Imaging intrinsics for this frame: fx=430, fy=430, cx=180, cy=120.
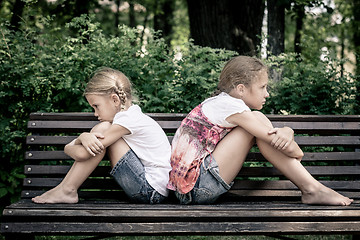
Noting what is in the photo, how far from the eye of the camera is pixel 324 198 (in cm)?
269

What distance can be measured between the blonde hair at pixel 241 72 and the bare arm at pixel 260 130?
0.32 meters

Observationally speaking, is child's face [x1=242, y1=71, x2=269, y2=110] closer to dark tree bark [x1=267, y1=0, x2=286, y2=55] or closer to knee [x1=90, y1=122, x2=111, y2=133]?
knee [x1=90, y1=122, x2=111, y2=133]

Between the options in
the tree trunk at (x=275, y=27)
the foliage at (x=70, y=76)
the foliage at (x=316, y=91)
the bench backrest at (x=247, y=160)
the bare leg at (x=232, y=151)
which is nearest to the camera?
the bare leg at (x=232, y=151)

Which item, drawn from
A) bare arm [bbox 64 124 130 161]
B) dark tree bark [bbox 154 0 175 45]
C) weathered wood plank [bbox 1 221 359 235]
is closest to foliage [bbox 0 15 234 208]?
bare arm [bbox 64 124 130 161]

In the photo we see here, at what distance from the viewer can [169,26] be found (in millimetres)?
12180

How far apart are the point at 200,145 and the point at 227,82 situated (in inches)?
19.7

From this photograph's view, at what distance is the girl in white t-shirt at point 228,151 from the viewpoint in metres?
2.70

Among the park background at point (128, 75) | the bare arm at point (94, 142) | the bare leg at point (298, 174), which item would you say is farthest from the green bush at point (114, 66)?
the bare leg at point (298, 174)

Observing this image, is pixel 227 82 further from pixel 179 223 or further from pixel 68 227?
pixel 68 227

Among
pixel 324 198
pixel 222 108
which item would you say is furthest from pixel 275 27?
pixel 324 198

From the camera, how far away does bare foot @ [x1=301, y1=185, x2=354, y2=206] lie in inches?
105

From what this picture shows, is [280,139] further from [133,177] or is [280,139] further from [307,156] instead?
[133,177]

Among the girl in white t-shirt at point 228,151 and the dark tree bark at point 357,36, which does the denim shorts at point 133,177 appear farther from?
the dark tree bark at point 357,36

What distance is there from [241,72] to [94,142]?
1096 millimetres
